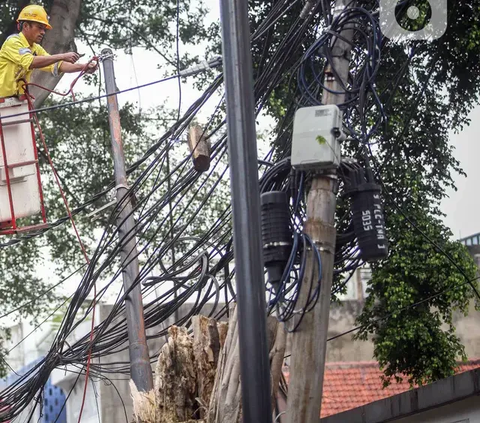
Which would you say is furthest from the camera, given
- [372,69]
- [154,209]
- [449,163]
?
[449,163]

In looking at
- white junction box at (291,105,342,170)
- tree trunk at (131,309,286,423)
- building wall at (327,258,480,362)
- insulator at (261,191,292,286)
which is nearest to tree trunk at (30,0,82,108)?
tree trunk at (131,309,286,423)

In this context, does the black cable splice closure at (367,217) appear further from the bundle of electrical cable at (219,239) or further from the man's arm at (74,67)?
the man's arm at (74,67)

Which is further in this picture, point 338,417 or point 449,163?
point 449,163

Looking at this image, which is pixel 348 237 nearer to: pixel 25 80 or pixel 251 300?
pixel 251 300

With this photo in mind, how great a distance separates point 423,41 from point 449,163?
190cm

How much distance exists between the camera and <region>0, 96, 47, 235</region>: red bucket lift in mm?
10227

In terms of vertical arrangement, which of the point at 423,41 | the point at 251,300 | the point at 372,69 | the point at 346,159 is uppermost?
the point at 423,41

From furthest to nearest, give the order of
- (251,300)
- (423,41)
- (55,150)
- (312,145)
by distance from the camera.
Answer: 1. (55,150)
2. (423,41)
3. (312,145)
4. (251,300)

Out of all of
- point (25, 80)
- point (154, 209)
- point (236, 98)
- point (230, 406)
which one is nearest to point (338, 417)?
point (154, 209)

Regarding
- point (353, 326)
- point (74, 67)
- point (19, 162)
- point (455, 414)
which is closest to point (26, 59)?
point (74, 67)

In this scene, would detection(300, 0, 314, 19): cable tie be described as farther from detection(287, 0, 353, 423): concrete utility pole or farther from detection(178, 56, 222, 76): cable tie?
detection(287, 0, 353, 423): concrete utility pole

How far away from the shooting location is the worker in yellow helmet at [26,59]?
9.93m

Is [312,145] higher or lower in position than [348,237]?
higher

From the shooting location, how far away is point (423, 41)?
13609 millimetres
